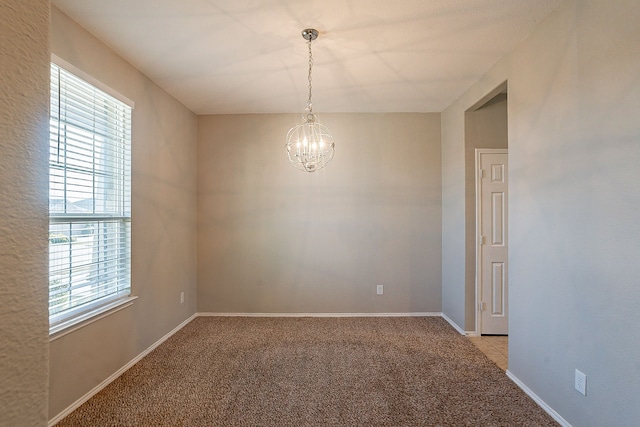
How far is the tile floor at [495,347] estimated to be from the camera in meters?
3.06

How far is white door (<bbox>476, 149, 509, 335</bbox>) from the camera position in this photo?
369 cm

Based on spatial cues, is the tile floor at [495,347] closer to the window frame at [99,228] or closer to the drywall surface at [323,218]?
the drywall surface at [323,218]

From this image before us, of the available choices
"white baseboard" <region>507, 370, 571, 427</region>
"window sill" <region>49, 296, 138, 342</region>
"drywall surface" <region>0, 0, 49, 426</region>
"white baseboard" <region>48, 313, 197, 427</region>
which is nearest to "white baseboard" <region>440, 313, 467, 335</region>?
"white baseboard" <region>507, 370, 571, 427</region>

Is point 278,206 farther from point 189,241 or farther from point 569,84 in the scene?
point 569,84

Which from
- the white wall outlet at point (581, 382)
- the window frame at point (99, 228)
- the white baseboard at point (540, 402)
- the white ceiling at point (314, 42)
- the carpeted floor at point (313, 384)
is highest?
the white ceiling at point (314, 42)

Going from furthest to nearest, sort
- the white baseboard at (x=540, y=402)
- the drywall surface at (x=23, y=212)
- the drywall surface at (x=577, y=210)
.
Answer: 1. the white baseboard at (x=540, y=402)
2. the drywall surface at (x=577, y=210)
3. the drywall surface at (x=23, y=212)

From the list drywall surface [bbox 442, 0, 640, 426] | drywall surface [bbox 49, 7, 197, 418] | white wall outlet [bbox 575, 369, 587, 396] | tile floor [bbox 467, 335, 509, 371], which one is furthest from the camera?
tile floor [bbox 467, 335, 509, 371]

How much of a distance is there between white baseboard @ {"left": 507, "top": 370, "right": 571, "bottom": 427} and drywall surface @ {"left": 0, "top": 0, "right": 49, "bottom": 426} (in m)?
2.73

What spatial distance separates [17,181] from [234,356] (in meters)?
3.05

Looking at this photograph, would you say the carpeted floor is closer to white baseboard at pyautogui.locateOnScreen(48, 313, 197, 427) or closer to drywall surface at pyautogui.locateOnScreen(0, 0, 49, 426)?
white baseboard at pyautogui.locateOnScreen(48, 313, 197, 427)

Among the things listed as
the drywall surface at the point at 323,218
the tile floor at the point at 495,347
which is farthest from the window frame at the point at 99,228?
the tile floor at the point at 495,347

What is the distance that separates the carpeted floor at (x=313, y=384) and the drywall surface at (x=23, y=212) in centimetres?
204

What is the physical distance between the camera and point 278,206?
439 centimetres

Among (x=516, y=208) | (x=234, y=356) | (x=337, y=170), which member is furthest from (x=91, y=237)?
(x=516, y=208)
